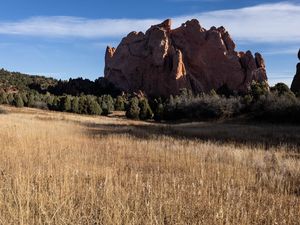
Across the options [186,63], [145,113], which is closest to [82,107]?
[145,113]

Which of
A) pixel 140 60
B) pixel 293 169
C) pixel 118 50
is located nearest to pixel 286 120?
pixel 293 169

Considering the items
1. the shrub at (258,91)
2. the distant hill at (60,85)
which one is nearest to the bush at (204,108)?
the shrub at (258,91)

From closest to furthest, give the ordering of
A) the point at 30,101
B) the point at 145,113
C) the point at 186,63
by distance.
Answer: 1. the point at 145,113
2. the point at 30,101
3. the point at 186,63

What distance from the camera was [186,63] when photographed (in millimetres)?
139375

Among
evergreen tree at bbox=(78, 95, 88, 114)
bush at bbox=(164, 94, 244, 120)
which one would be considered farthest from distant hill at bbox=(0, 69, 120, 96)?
bush at bbox=(164, 94, 244, 120)

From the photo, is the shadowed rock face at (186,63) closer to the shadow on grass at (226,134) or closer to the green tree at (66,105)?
the green tree at (66,105)

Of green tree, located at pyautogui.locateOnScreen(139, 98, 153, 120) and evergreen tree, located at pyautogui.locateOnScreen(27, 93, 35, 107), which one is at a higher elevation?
evergreen tree, located at pyautogui.locateOnScreen(27, 93, 35, 107)

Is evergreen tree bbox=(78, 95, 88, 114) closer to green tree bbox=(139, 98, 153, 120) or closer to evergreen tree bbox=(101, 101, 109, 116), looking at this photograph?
evergreen tree bbox=(101, 101, 109, 116)

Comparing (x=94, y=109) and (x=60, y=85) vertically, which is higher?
(x=60, y=85)

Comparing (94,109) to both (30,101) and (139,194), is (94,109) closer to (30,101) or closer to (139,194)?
(30,101)

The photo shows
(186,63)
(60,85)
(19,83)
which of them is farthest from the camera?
(186,63)

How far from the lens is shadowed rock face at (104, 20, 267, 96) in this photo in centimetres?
13200

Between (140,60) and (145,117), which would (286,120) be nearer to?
(145,117)

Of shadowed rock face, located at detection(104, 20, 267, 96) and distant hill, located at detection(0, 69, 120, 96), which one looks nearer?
distant hill, located at detection(0, 69, 120, 96)
